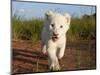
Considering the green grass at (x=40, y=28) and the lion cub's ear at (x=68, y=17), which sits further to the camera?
the lion cub's ear at (x=68, y=17)

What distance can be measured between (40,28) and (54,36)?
0.61 ft

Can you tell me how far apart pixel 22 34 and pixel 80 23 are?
0.71 meters

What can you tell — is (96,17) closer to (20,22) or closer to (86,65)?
(86,65)

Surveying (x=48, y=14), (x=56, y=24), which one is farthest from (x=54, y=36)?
(x=48, y=14)

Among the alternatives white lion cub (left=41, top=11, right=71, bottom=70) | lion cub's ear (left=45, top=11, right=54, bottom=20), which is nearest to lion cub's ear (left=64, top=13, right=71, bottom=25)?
white lion cub (left=41, top=11, right=71, bottom=70)

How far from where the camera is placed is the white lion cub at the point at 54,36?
8.80 ft

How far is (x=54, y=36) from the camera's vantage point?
107 inches

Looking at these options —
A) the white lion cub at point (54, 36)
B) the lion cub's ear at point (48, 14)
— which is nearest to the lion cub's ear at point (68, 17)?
the white lion cub at point (54, 36)

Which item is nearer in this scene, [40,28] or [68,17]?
[40,28]

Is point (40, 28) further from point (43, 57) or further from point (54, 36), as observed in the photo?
point (43, 57)

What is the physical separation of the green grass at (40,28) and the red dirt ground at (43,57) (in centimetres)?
7

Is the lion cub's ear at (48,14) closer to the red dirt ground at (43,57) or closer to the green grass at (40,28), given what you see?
the green grass at (40,28)

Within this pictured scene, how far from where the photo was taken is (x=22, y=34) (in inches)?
101


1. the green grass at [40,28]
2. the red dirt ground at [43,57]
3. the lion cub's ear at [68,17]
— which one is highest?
the lion cub's ear at [68,17]
